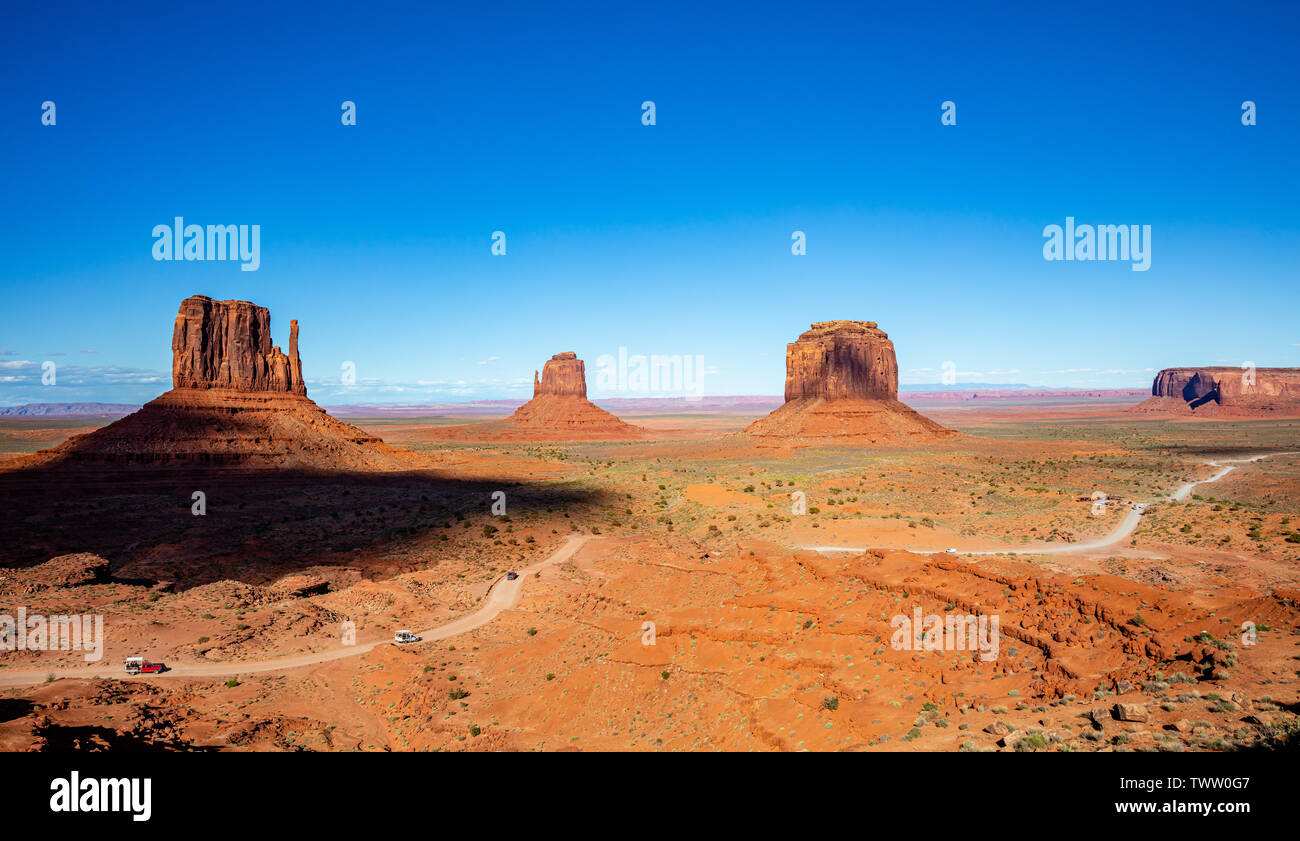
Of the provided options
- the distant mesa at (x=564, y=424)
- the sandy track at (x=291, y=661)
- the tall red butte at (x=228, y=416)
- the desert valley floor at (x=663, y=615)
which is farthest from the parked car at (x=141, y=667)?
the distant mesa at (x=564, y=424)

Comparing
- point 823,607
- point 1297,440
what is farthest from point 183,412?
point 1297,440

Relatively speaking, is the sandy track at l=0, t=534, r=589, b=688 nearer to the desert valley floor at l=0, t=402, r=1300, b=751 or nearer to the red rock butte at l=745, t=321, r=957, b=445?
the desert valley floor at l=0, t=402, r=1300, b=751

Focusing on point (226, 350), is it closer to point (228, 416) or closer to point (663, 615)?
point (228, 416)

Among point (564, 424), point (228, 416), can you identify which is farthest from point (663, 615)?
point (564, 424)

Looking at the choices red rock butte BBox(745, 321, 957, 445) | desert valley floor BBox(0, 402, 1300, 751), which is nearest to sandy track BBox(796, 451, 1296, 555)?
desert valley floor BBox(0, 402, 1300, 751)
